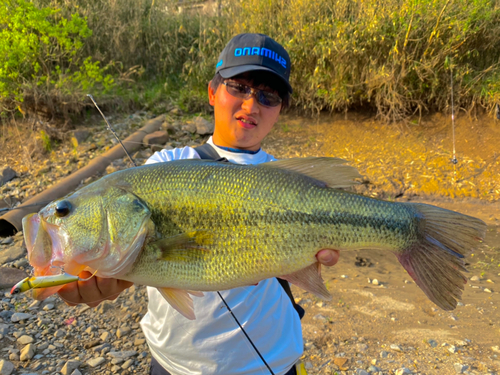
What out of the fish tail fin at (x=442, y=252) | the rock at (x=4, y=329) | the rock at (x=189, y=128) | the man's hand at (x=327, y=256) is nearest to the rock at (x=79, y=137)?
the rock at (x=189, y=128)

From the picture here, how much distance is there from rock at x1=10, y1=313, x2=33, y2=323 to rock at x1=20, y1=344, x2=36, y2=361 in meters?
0.54

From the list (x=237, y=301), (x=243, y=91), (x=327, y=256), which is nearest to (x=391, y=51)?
(x=243, y=91)

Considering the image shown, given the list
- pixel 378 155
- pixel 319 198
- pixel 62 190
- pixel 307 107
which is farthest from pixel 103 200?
pixel 307 107

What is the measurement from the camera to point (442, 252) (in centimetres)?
153

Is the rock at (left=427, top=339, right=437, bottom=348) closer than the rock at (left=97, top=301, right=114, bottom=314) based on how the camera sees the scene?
Yes

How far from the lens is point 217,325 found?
1.77 m

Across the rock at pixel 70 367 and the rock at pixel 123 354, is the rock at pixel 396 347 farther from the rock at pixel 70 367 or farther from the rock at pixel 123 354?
the rock at pixel 70 367

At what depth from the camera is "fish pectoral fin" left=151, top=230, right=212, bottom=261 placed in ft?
4.66

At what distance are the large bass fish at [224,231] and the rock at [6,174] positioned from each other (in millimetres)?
6382

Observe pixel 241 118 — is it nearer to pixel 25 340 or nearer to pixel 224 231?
Result: pixel 224 231

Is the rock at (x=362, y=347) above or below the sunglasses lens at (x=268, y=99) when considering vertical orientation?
below

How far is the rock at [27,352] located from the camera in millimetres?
2789

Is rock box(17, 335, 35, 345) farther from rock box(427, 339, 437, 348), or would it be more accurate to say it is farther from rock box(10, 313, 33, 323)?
rock box(427, 339, 437, 348)

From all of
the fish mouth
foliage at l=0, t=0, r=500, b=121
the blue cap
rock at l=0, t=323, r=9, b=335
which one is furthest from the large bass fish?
foliage at l=0, t=0, r=500, b=121
